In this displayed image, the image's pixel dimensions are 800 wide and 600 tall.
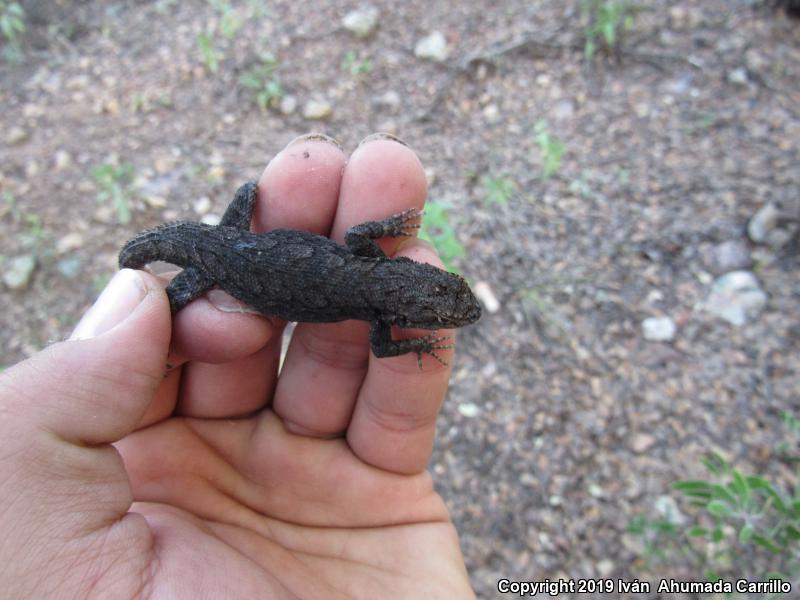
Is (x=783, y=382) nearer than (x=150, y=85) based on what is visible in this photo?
Yes

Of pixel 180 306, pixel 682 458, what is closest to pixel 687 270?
pixel 682 458

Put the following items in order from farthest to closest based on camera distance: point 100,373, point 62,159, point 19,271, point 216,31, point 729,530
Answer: point 216,31
point 62,159
point 19,271
point 729,530
point 100,373

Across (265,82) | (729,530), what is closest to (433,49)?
(265,82)

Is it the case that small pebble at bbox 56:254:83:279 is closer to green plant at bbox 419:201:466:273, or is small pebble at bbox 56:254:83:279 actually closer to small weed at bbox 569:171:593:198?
green plant at bbox 419:201:466:273

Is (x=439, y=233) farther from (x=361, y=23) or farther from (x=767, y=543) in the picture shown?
(x=361, y=23)

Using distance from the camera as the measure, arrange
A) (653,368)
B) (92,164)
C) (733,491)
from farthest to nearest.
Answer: (92,164), (653,368), (733,491)

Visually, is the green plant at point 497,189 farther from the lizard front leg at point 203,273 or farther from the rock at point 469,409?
the lizard front leg at point 203,273

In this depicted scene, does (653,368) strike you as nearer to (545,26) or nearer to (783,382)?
(783,382)
